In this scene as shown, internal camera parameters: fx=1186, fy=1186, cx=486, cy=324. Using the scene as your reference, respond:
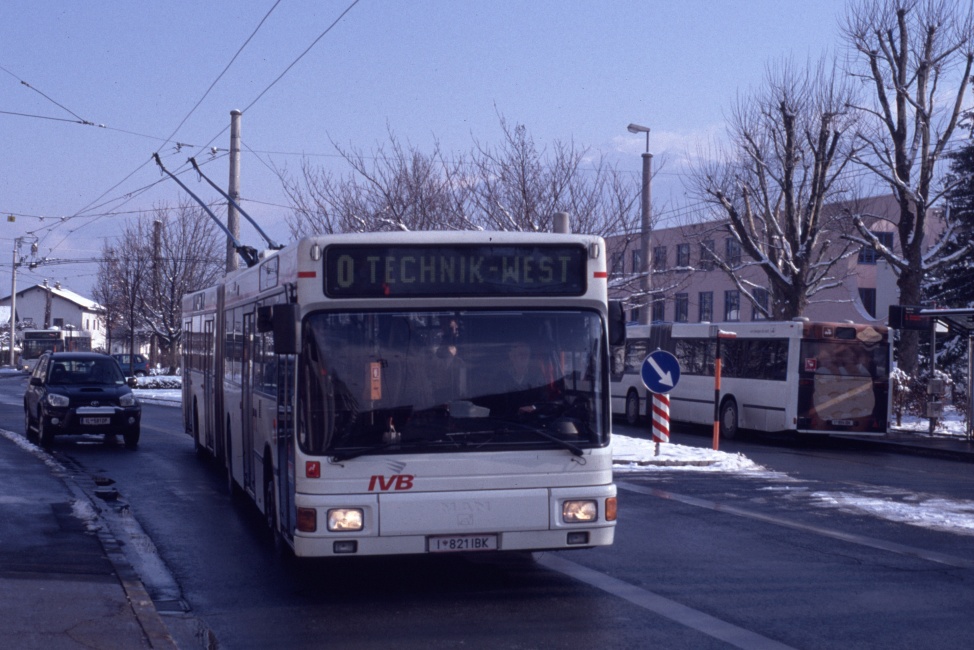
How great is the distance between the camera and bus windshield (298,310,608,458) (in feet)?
25.3

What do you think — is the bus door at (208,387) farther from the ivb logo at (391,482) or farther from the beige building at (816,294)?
the beige building at (816,294)

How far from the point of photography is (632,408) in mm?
30328

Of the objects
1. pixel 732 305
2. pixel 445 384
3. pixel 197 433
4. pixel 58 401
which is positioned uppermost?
pixel 732 305

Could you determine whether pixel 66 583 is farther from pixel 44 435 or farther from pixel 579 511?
pixel 44 435

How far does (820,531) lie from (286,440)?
18.2 ft

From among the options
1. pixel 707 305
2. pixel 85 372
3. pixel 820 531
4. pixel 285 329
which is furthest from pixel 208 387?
pixel 707 305

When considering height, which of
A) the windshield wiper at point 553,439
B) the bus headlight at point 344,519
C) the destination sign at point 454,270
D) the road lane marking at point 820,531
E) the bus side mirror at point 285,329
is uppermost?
the destination sign at point 454,270

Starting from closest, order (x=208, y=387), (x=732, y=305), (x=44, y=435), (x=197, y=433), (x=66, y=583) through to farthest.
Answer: (x=66, y=583) < (x=208, y=387) < (x=197, y=433) < (x=44, y=435) < (x=732, y=305)

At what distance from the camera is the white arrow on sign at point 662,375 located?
18.0m

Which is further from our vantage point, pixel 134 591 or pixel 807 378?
pixel 807 378

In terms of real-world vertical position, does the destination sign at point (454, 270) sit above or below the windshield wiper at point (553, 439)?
above

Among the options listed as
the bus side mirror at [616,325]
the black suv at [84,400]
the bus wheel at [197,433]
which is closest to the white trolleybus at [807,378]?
the bus wheel at [197,433]

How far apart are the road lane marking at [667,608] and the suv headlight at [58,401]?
1317cm

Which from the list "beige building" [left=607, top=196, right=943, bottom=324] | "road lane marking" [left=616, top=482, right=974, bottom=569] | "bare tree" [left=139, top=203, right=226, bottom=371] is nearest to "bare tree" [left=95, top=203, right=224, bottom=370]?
"bare tree" [left=139, top=203, right=226, bottom=371]
